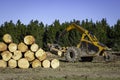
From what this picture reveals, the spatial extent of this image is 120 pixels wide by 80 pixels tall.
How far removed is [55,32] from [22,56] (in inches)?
1156

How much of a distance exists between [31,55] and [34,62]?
473mm

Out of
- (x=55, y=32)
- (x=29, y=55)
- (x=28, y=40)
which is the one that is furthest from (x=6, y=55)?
(x=55, y=32)

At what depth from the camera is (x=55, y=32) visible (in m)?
50.2

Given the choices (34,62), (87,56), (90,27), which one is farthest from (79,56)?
(90,27)

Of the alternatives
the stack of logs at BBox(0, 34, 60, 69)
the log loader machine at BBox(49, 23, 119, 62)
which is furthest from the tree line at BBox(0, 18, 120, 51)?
the stack of logs at BBox(0, 34, 60, 69)

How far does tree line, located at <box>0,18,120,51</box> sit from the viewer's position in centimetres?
4656

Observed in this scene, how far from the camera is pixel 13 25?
167 ft

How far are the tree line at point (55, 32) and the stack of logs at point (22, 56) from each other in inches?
959

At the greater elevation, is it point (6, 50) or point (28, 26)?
point (28, 26)

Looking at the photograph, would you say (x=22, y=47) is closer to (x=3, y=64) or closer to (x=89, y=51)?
(x=3, y=64)

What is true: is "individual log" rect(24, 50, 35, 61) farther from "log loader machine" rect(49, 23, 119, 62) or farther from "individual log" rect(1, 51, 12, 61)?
"log loader machine" rect(49, 23, 119, 62)

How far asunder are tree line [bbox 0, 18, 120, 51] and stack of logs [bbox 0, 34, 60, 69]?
24.4m

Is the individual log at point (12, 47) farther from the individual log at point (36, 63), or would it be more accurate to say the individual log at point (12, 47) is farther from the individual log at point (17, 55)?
the individual log at point (36, 63)

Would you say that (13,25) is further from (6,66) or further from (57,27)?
(6,66)
